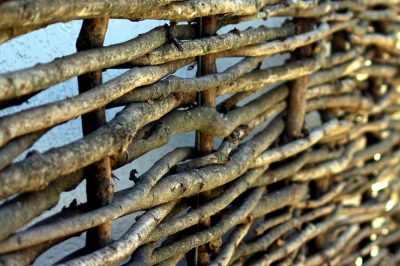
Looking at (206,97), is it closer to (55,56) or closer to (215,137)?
(215,137)

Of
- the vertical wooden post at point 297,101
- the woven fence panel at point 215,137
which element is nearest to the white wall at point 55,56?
the woven fence panel at point 215,137

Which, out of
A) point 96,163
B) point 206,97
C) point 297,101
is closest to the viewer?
point 96,163

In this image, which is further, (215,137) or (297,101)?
(297,101)

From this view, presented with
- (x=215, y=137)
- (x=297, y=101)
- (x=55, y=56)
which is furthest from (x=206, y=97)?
(x=297, y=101)

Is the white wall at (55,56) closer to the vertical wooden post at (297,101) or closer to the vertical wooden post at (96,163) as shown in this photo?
the vertical wooden post at (96,163)

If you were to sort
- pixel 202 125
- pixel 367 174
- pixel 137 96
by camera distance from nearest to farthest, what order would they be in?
pixel 137 96 < pixel 202 125 < pixel 367 174

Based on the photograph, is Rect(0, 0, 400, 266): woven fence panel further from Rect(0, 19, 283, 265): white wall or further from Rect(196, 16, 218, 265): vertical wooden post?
Rect(0, 19, 283, 265): white wall

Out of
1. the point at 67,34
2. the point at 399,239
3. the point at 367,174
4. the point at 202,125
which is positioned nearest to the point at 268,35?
the point at 202,125

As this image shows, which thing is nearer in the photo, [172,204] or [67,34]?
[172,204]

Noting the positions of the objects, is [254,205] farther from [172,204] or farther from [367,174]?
[367,174]
